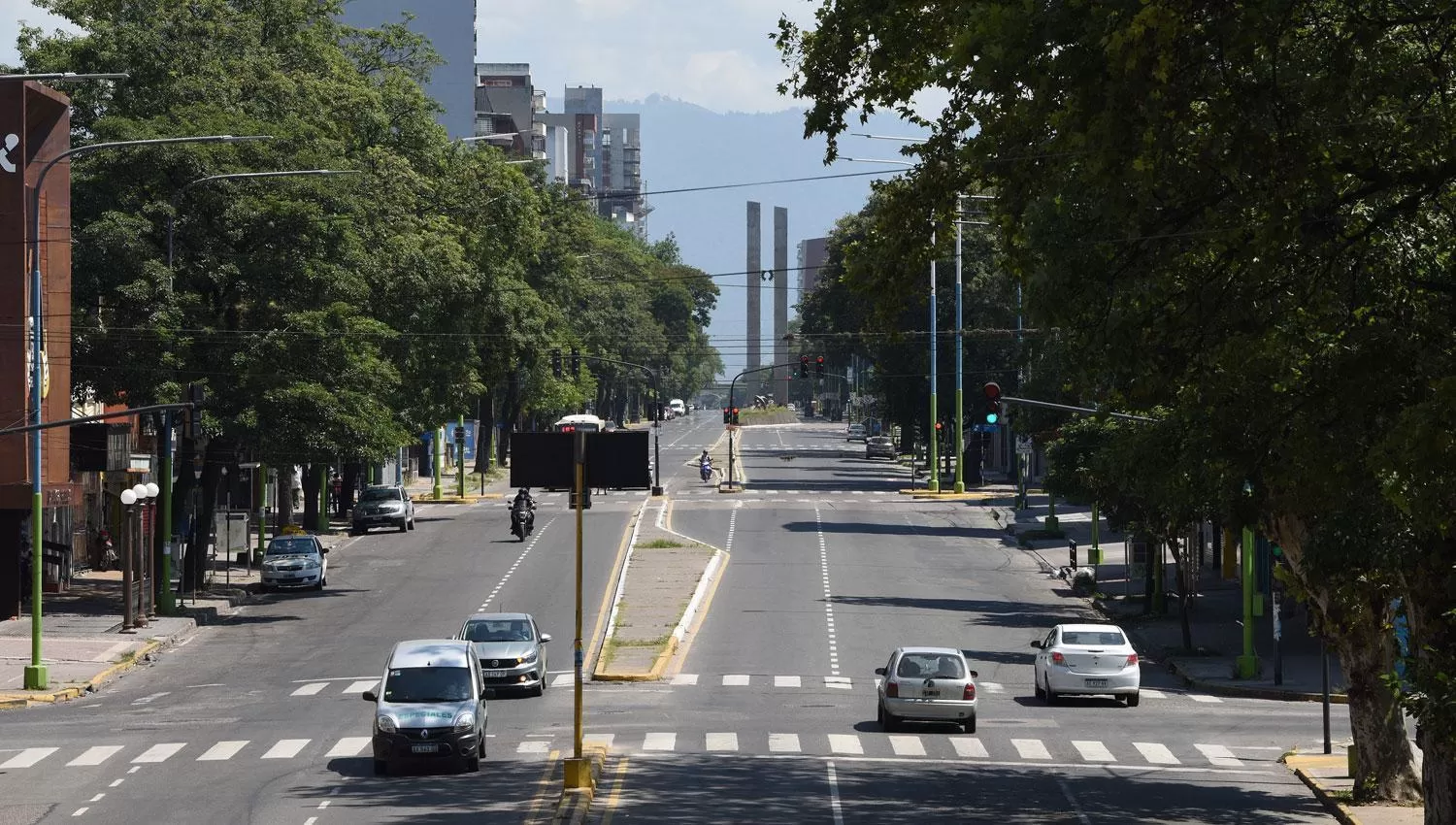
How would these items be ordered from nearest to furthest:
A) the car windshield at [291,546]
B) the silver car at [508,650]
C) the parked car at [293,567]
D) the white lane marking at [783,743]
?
the white lane marking at [783,743], the silver car at [508,650], the parked car at [293,567], the car windshield at [291,546]

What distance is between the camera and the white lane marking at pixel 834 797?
23.0 meters

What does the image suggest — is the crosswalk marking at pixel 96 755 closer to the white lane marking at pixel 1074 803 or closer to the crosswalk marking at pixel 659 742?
the crosswalk marking at pixel 659 742

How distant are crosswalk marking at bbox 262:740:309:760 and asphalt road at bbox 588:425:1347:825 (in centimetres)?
482

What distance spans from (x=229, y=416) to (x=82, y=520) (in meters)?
14.3

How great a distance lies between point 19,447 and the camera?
4681 cm

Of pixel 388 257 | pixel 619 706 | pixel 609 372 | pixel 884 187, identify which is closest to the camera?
pixel 884 187

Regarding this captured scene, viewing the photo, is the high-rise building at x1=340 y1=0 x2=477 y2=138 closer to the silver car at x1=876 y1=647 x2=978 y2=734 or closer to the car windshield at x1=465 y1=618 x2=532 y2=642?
the car windshield at x1=465 y1=618 x2=532 y2=642

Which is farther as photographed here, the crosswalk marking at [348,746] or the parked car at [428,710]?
the crosswalk marking at [348,746]

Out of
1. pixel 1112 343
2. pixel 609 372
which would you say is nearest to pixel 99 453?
pixel 1112 343

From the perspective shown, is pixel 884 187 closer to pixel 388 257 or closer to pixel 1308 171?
pixel 1308 171

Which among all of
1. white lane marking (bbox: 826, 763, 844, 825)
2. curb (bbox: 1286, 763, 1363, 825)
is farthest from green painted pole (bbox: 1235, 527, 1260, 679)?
white lane marking (bbox: 826, 763, 844, 825)

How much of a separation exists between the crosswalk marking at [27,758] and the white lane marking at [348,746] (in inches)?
168

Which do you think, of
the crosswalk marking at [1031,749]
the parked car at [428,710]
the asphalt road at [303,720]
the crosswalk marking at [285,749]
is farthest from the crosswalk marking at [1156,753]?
the crosswalk marking at [285,749]

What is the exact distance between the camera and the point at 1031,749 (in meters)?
30.6
